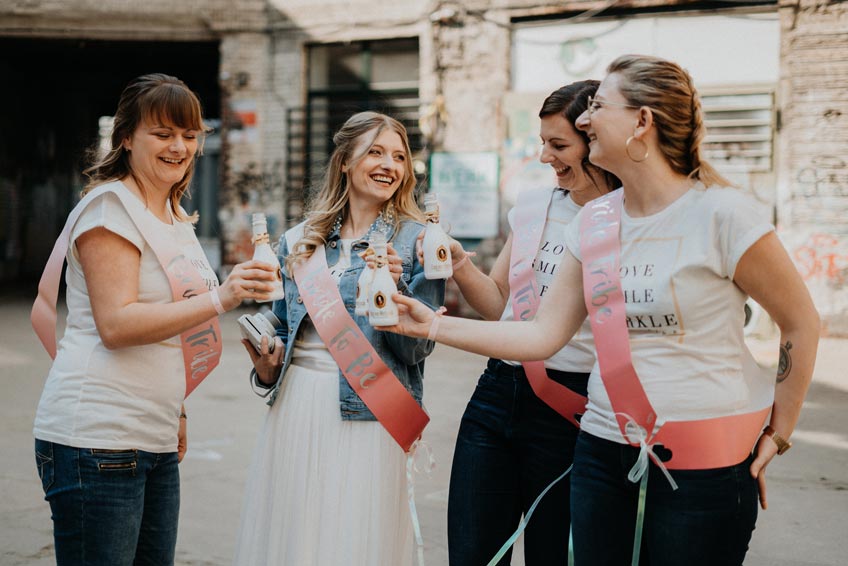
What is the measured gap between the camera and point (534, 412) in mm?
2658

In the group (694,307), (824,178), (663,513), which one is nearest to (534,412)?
(663,513)

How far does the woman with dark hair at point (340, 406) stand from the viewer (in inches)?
103

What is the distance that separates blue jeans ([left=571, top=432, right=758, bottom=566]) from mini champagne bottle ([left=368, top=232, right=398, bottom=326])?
632 mm

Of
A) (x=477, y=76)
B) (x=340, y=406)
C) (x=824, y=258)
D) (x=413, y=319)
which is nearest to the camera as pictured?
(x=413, y=319)

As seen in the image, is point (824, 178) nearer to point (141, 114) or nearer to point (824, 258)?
point (824, 258)

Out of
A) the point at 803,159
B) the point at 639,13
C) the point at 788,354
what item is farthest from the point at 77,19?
the point at 788,354

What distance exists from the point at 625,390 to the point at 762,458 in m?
0.38

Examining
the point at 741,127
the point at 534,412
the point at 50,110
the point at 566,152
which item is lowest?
the point at 534,412

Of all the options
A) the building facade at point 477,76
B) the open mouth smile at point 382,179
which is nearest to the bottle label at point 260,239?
the open mouth smile at point 382,179

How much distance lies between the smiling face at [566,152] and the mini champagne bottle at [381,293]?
724 millimetres

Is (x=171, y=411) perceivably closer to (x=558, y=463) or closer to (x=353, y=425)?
(x=353, y=425)

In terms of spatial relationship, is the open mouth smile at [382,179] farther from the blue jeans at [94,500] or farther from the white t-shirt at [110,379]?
the blue jeans at [94,500]

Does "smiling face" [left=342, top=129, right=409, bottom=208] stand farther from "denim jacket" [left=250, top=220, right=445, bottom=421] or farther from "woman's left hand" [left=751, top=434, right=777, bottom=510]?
"woman's left hand" [left=751, top=434, right=777, bottom=510]

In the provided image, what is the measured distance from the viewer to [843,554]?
13.3ft
